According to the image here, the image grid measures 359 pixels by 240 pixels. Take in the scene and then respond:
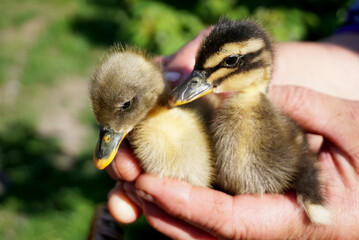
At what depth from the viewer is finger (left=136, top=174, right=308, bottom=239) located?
5.82 feet

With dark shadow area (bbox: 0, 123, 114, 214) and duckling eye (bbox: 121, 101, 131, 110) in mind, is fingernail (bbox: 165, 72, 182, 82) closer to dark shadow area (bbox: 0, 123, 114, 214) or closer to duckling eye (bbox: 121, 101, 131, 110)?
duckling eye (bbox: 121, 101, 131, 110)

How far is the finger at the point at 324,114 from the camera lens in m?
1.89

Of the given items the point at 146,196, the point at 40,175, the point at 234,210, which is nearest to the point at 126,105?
the point at 146,196

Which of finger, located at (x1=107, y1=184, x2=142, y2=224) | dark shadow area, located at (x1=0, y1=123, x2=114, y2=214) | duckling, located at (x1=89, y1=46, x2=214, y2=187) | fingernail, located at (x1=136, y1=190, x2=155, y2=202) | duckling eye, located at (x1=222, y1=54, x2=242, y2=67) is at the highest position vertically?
duckling eye, located at (x1=222, y1=54, x2=242, y2=67)

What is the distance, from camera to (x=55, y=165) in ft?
13.9

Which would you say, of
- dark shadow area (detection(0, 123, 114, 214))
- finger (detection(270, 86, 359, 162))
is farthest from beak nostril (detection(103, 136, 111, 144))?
dark shadow area (detection(0, 123, 114, 214))

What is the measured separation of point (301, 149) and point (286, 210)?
0.97ft

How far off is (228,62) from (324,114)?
1.98 feet

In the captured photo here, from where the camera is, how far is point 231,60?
173cm

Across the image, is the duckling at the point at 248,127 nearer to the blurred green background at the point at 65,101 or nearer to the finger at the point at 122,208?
the finger at the point at 122,208

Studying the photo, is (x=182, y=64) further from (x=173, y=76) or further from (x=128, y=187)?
(x=128, y=187)

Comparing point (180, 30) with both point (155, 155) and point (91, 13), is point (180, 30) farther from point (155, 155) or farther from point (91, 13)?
point (91, 13)

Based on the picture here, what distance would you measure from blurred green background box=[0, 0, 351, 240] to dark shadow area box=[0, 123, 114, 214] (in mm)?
10

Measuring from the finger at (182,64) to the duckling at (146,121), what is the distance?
325mm
